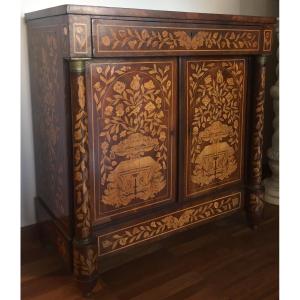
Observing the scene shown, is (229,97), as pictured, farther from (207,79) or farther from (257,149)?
(257,149)

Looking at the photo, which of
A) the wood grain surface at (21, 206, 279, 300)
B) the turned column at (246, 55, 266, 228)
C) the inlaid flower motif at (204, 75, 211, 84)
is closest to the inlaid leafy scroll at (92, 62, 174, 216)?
the inlaid flower motif at (204, 75, 211, 84)

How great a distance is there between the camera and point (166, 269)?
75.0 inches

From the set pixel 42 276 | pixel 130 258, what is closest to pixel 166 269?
pixel 130 258

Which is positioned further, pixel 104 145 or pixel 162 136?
pixel 162 136

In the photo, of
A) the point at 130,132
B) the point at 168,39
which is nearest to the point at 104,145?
the point at 130,132

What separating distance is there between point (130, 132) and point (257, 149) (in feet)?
2.74

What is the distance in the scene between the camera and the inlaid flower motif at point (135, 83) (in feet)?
5.45

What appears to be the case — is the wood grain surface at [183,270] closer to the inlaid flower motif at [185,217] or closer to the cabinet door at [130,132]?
the inlaid flower motif at [185,217]

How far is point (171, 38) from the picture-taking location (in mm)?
1691

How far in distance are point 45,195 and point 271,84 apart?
1881 mm

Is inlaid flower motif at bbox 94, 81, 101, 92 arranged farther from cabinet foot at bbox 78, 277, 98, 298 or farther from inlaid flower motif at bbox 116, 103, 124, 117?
cabinet foot at bbox 78, 277, 98, 298

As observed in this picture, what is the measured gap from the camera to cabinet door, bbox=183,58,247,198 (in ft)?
6.16

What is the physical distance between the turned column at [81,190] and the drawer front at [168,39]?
139mm
